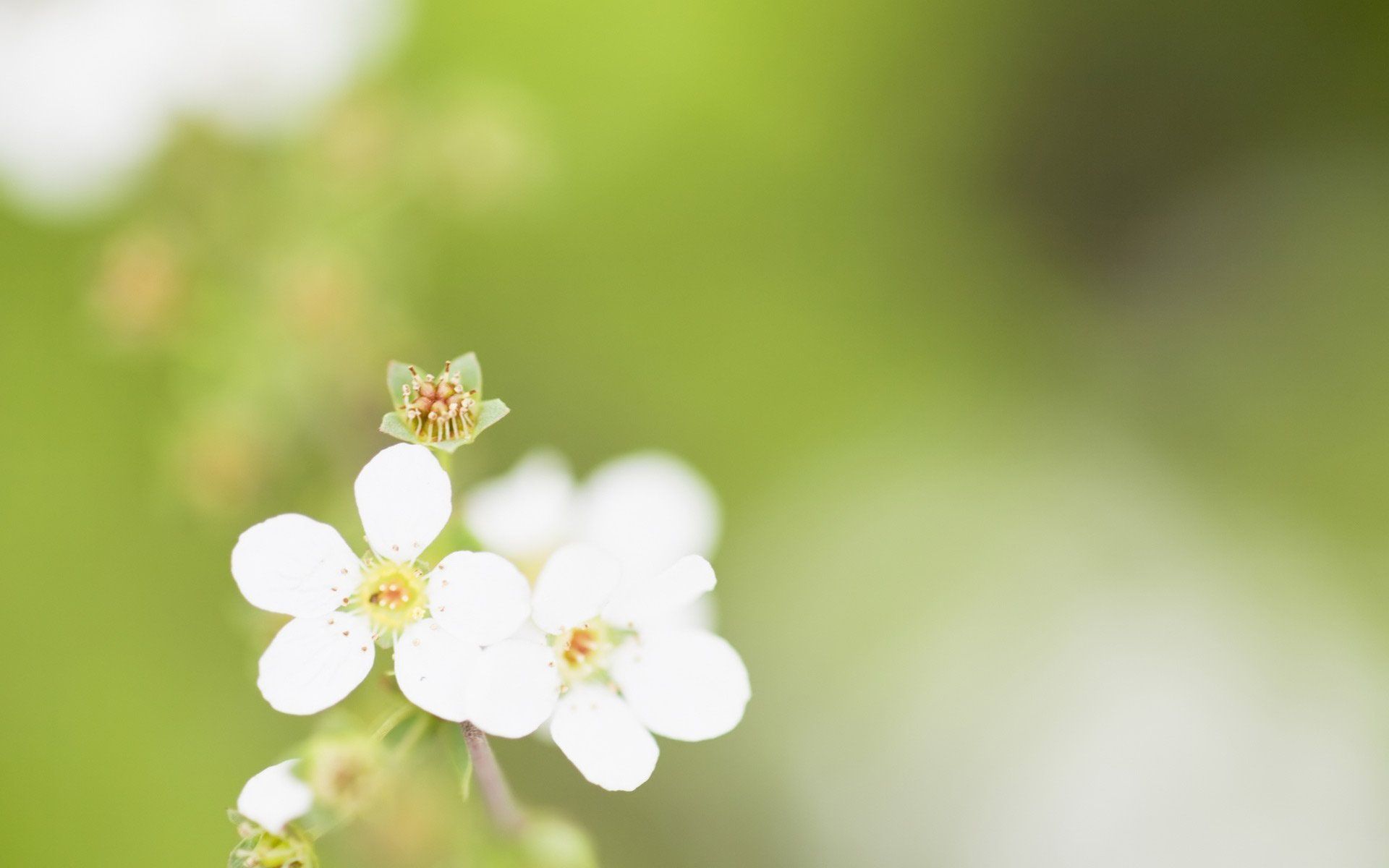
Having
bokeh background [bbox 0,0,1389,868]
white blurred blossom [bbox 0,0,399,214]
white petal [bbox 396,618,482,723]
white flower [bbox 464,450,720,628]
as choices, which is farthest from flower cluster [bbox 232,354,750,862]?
white blurred blossom [bbox 0,0,399,214]

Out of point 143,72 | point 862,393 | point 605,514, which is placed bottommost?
point 605,514

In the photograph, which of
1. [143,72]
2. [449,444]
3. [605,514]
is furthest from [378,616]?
[143,72]

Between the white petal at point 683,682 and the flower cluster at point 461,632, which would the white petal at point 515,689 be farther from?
the white petal at point 683,682

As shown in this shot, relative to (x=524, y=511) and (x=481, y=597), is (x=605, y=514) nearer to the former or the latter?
(x=524, y=511)

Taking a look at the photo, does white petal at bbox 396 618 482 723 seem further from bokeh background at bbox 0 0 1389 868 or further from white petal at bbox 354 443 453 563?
bokeh background at bbox 0 0 1389 868

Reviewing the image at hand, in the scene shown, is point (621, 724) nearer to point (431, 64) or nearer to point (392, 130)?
point (392, 130)

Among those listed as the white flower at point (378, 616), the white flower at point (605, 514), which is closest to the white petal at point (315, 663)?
the white flower at point (378, 616)
